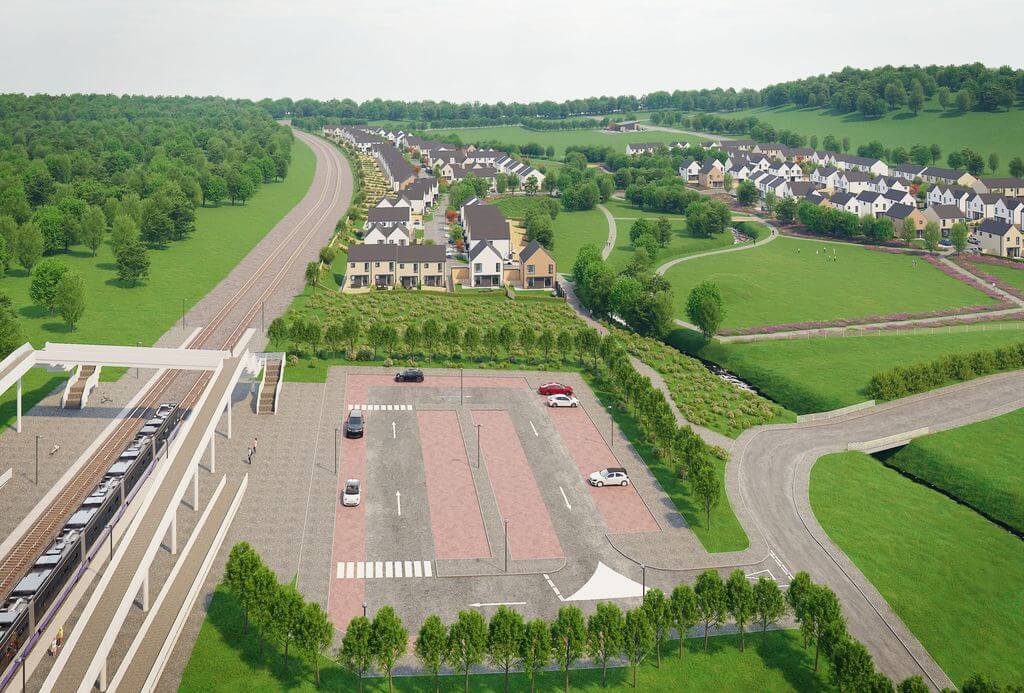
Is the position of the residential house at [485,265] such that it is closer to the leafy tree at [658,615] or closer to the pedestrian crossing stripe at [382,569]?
the pedestrian crossing stripe at [382,569]

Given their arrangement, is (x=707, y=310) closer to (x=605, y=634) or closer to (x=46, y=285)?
(x=605, y=634)

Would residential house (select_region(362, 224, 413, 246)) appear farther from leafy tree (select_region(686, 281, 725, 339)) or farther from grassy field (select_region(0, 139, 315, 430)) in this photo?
leafy tree (select_region(686, 281, 725, 339))

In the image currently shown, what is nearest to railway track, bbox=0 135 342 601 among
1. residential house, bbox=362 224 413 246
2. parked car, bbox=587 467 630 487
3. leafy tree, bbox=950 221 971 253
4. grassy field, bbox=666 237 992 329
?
residential house, bbox=362 224 413 246

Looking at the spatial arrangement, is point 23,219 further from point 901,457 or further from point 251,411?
point 901,457

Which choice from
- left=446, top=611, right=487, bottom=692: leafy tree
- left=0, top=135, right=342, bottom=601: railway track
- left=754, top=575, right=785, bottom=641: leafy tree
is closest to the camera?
left=446, top=611, right=487, bottom=692: leafy tree

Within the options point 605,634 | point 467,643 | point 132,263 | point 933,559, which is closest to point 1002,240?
point 933,559

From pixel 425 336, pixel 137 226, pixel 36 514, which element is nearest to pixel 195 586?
pixel 36 514
